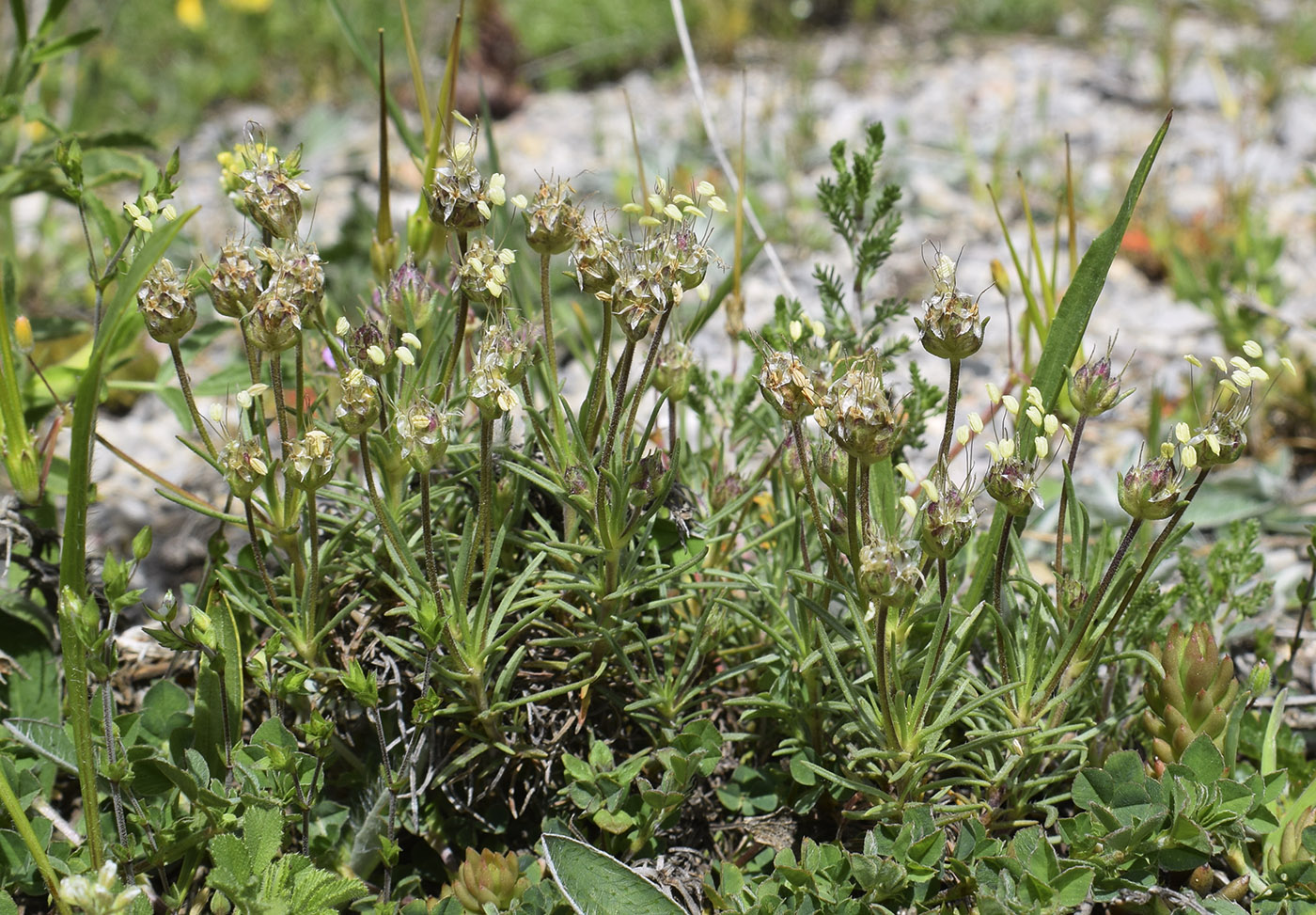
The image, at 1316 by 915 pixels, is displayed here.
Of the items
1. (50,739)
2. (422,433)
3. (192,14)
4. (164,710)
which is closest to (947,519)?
(422,433)

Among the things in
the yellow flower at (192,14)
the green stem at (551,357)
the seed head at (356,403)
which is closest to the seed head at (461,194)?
the green stem at (551,357)

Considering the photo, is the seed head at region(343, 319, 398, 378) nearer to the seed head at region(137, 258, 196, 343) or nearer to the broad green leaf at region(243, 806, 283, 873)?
the seed head at region(137, 258, 196, 343)

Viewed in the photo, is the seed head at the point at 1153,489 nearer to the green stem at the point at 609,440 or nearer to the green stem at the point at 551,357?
the green stem at the point at 609,440

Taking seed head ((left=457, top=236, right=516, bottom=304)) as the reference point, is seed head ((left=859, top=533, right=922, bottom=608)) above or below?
below

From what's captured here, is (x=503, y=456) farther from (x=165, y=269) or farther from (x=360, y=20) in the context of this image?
(x=360, y=20)

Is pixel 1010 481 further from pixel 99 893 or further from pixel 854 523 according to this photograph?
pixel 99 893

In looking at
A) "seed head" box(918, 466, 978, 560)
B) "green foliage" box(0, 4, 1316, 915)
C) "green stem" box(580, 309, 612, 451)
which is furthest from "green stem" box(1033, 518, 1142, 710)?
"green stem" box(580, 309, 612, 451)
